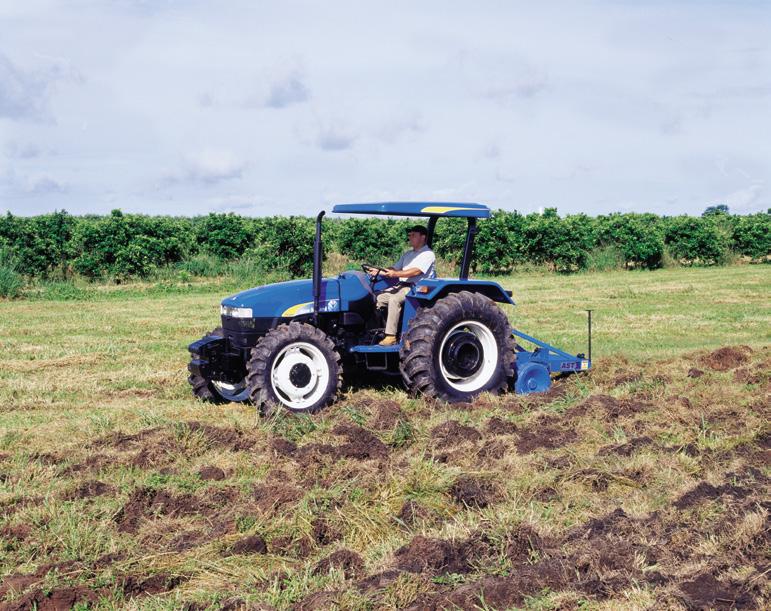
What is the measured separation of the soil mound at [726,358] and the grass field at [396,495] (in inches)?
1.1

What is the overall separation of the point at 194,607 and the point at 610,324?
10.7 metres

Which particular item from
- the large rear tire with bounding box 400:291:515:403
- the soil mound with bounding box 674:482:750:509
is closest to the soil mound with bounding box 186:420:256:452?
the large rear tire with bounding box 400:291:515:403

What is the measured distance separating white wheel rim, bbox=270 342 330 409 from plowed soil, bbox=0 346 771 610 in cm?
30

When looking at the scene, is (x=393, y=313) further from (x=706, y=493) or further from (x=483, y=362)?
(x=706, y=493)

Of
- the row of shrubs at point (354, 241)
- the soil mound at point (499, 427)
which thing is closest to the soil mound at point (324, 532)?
the soil mound at point (499, 427)

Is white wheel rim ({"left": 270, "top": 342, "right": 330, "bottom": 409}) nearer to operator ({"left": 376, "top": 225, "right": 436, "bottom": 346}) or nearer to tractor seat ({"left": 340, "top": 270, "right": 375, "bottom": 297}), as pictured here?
operator ({"left": 376, "top": 225, "right": 436, "bottom": 346})

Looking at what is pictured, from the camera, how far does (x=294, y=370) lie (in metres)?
7.45

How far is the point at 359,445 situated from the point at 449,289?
2.45 meters

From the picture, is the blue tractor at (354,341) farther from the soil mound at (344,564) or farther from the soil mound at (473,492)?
the soil mound at (344,564)

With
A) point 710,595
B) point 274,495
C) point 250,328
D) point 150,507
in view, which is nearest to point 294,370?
point 250,328

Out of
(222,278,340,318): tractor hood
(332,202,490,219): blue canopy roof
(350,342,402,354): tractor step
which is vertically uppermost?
(332,202,490,219): blue canopy roof

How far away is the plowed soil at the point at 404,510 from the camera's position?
3.97 metres

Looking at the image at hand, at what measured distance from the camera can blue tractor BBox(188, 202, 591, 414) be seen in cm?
743

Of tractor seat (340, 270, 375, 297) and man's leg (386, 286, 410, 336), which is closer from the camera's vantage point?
man's leg (386, 286, 410, 336)
